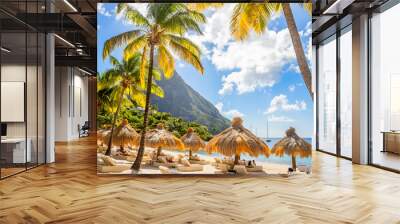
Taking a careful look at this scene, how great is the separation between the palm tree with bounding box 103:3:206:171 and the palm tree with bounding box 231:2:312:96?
68 cm

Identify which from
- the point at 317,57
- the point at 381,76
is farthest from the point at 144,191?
the point at 317,57

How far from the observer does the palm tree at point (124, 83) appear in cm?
714

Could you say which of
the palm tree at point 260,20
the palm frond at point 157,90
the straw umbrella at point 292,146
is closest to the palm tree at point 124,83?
the palm frond at point 157,90

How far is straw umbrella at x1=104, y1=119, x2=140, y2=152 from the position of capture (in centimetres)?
721

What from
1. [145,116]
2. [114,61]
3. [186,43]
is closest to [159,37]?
[186,43]

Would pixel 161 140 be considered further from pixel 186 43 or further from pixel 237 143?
pixel 186 43

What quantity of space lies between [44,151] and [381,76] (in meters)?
7.70

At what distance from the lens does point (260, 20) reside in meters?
7.24

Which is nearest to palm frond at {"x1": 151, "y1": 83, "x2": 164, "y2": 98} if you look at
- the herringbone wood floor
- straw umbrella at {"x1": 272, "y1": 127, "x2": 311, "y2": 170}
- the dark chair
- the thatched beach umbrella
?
the thatched beach umbrella

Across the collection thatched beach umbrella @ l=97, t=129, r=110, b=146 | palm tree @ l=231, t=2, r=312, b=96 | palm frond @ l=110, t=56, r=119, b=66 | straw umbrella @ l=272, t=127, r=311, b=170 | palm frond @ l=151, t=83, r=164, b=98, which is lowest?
straw umbrella @ l=272, t=127, r=311, b=170

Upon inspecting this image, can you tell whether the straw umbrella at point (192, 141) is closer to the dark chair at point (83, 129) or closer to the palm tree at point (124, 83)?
the palm tree at point (124, 83)

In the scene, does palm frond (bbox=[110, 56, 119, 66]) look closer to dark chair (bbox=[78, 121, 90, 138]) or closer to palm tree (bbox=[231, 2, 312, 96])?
palm tree (bbox=[231, 2, 312, 96])

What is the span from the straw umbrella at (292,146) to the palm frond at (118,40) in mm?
3308

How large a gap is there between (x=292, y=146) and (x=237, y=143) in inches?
40.5
